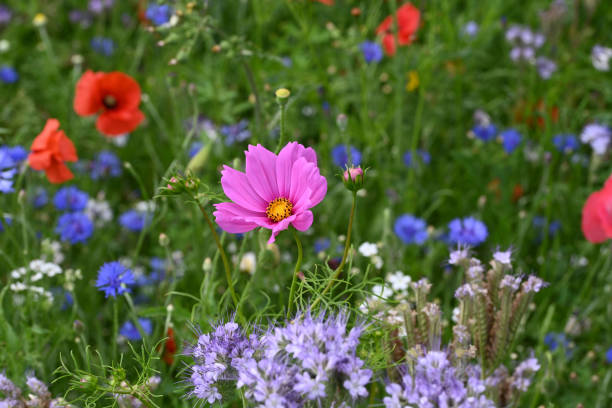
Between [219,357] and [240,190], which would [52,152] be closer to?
[240,190]

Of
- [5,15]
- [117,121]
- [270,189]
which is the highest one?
[5,15]

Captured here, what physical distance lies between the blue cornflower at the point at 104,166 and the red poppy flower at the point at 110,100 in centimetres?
34

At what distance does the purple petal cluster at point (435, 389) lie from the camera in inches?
47.1

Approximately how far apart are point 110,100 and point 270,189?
4.14 ft

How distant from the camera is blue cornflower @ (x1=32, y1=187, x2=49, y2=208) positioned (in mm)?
2570

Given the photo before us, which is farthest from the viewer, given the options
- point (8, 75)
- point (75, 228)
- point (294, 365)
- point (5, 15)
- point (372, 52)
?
point (5, 15)

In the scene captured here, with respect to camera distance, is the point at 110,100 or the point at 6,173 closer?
the point at 6,173

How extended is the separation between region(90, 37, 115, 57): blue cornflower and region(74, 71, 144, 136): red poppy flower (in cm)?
98

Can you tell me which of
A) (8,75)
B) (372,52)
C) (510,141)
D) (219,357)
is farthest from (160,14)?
(219,357)

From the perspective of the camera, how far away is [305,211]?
124 cm

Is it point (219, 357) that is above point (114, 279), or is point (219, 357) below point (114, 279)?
below

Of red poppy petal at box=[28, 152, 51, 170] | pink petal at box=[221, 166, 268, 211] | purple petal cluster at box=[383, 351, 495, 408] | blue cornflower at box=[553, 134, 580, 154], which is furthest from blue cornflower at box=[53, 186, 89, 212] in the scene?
blue cornflower at box=[553, 134, 580, 154]

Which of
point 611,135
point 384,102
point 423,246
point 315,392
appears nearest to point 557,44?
point 611,135

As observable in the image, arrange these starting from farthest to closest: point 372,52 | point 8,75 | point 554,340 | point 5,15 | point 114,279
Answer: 1. point 5,15
2. point 8,75
3. point 372,52
4. point 554,340
5. point 114,279
